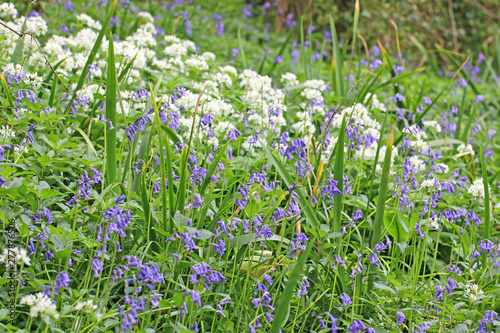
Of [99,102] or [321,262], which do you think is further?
[99,102]

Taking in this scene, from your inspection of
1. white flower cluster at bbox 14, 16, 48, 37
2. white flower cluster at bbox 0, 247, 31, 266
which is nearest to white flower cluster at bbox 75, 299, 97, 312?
white flower cluster at bbox 0, 247, 31, 266

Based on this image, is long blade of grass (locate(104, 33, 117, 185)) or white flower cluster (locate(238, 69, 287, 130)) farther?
white flower cluster (locate(238, 69, 287, 130))

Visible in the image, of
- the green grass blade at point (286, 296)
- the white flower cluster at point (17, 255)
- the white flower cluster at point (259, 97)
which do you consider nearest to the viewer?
the white flower cluster at point (17, 255)

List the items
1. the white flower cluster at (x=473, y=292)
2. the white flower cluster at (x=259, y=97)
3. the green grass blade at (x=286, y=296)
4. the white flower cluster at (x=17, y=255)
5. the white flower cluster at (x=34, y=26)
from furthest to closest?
the white flower cluster at (x=34, y=26) → the white flower cluster at (x=259, y=97) → the white flower cluster at (x=473, y=292) → the green grass blade at (x=286, y=296) → the white flower cluster at (x=17, y=255)

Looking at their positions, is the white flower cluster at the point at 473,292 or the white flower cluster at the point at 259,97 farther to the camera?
the white flower cluster at the point at 259,97

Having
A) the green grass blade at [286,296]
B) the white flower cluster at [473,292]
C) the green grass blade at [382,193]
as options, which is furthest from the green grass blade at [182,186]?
the white flower cluster at [473,292]

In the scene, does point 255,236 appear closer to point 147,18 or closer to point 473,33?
point 147,18

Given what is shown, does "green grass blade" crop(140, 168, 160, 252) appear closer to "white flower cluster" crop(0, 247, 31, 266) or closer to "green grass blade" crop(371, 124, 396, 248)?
"white flower cluster" crop(0, 247, 31, 266)

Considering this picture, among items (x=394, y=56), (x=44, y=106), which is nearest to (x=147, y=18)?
(x=44, y=106)

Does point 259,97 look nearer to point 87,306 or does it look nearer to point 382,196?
point 382,196

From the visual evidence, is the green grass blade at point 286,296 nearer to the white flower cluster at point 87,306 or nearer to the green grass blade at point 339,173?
the green grass blade at point 339,173

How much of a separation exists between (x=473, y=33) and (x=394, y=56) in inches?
98.1

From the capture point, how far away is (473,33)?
1083 cm

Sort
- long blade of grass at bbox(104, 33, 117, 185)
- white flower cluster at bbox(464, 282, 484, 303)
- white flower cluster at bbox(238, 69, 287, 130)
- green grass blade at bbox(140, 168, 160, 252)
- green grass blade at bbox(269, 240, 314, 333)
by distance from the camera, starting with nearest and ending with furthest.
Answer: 1. green grass blade at bbox(269, 240, 314, 333)
2. green grass blade at bbox(140, 168, 160, 252)
3. white flower cluster at bbox(464, 282, 484, 303)
4. long blade of grass at bbox(104, 33, 117, 185)
5. white flower cluster at bbox(238, 69, 287, 130)
